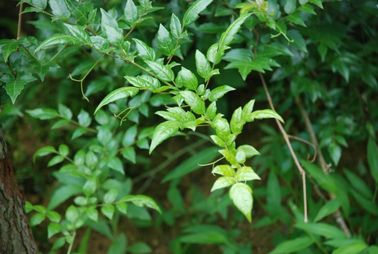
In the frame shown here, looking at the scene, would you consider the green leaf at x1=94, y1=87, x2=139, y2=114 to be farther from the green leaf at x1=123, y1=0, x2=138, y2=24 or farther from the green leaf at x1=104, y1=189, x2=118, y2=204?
the green leaf at x1=104, y1=189, x2=118, y2=204

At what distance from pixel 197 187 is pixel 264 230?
386mm

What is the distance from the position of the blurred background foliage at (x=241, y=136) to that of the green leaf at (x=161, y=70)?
211mm

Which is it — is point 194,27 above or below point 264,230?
above

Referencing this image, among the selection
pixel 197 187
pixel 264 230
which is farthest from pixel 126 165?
pixel 264 230

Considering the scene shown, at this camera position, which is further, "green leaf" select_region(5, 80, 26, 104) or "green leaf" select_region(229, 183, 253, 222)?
"green leaf" select_region(5, 80, 26, 104)

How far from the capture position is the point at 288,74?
1988 millimetres

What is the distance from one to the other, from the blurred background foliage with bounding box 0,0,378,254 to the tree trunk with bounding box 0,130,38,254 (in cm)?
21

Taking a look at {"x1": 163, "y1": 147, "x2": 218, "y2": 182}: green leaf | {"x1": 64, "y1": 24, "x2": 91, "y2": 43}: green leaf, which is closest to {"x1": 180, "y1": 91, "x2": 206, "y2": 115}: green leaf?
{"x1": 64, "y1": 24, "x2": 91, "y2": 43}: green leaf

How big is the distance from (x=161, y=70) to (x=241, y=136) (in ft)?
4.97

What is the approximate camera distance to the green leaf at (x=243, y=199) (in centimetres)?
99

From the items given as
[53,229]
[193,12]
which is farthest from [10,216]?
[193,12]

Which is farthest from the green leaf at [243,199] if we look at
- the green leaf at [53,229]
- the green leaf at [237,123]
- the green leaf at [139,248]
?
the green leaf at [139,248]

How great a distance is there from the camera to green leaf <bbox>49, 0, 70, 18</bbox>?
1310 millimetres

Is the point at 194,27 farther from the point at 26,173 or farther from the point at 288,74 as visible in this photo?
the point at 26,173
